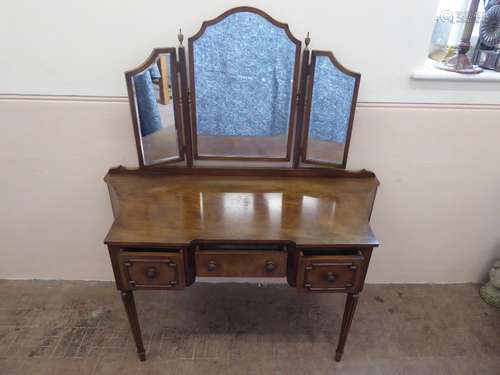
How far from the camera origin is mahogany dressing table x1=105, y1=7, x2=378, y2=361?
1242 millimetres

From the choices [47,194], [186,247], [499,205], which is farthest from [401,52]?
[47,194]

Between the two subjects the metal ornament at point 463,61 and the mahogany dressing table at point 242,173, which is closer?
the mahogany dressing table at point 242,173

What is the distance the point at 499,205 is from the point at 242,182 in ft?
4.39

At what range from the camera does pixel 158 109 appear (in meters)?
1.43

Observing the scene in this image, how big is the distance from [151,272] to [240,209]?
40cm

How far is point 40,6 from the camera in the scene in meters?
1.32

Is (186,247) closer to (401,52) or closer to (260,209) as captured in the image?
(260,209)

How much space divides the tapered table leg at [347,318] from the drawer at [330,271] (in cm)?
9

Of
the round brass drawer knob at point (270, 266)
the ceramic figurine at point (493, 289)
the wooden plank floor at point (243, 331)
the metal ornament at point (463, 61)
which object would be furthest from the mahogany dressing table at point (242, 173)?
the ceramic figurine at point (493, 289)

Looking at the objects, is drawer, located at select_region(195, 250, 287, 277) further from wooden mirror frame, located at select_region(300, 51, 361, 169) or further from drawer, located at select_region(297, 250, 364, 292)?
wooden mirror frame, located at select_region(300, 51, 361, 169)

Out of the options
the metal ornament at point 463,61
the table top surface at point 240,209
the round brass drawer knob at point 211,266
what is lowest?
the round brass drawer knob at point 211,266

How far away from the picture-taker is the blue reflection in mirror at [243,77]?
4.33 ft

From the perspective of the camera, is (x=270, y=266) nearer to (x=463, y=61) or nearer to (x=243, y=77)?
(x=243, y=77)

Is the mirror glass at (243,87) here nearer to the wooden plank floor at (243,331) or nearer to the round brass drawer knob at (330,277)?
the round brass drawer knob at (330,277)
